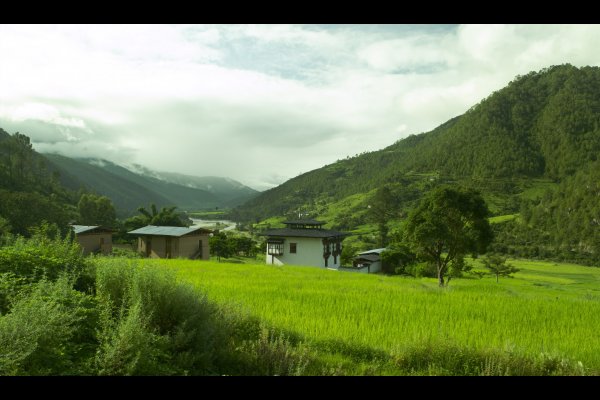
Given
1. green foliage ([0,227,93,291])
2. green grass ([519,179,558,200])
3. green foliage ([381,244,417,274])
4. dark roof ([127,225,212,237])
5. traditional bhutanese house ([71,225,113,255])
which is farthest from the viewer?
green grass ([519,179,558,200])

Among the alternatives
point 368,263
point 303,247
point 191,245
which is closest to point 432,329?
point 191,245

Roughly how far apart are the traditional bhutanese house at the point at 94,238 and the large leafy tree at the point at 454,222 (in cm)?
3933

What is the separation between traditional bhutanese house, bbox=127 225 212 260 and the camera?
174 ft

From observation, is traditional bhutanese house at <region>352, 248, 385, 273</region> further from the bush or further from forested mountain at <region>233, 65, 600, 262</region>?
forested mountain at <region>233, 65, 600, 262</region>

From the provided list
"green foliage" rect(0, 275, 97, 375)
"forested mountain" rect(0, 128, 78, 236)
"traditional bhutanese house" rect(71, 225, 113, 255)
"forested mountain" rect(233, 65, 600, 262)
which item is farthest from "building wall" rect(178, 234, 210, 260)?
"forested mountain" rect(233, 65, 600, 262)

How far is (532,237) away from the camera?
115 metres

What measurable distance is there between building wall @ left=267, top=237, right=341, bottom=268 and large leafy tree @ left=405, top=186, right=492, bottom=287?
2791cm

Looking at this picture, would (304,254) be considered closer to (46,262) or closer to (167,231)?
(167,231)

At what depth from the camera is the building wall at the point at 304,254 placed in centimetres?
5875

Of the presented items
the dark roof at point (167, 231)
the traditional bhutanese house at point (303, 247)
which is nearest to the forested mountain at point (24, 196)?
the dark roof at point (167, 231)
